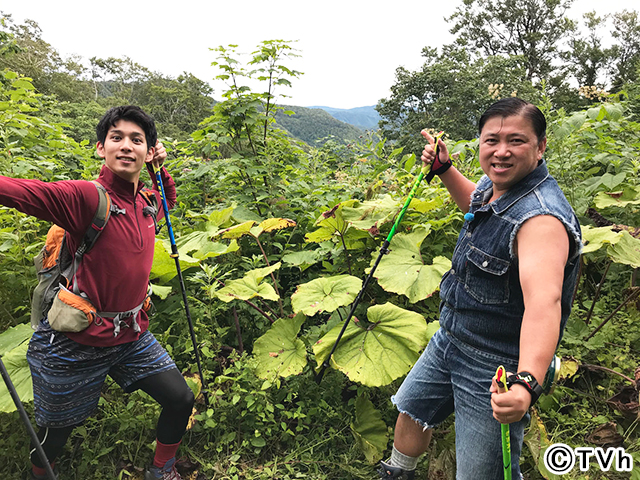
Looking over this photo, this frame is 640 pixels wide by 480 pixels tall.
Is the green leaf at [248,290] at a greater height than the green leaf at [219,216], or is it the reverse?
the green leaf at [219,216]

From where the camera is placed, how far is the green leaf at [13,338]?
8.29 ft

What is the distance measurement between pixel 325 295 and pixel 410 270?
64cm

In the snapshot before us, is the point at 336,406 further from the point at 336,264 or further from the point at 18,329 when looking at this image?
the point at 18,329

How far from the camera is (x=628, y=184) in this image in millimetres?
3479

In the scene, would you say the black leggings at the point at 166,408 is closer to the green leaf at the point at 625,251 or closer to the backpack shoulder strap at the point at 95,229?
the backpack shoulder strap at the point at 95,229

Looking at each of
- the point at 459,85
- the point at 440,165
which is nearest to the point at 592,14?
the point at 459,85

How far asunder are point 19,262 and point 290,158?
2940 mm

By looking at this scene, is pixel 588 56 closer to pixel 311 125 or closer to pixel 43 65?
pixel 43 65

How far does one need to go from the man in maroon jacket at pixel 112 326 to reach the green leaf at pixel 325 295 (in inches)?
35.4

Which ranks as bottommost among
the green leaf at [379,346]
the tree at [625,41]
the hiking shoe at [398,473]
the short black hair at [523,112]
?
the hiking shoe at [398,473]

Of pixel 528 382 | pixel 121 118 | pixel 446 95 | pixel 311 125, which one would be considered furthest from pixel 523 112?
pixel 311 125

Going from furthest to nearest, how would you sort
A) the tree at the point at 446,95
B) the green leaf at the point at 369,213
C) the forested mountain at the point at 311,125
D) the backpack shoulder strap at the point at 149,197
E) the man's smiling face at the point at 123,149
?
1. the forested mountain at the point at 311,125
2. the tree at the point at 446,95
3. the green leaf at the point at 369,213
4. the backpack shoulder strap at the point at 149,197
5. the man's smiling face at the point at 123,149

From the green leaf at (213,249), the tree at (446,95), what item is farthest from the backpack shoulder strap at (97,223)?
the tree at (446,95)

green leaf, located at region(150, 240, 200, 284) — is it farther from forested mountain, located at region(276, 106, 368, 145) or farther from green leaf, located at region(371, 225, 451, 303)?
forested mountain, located at region(276, 106, 368, 145)
